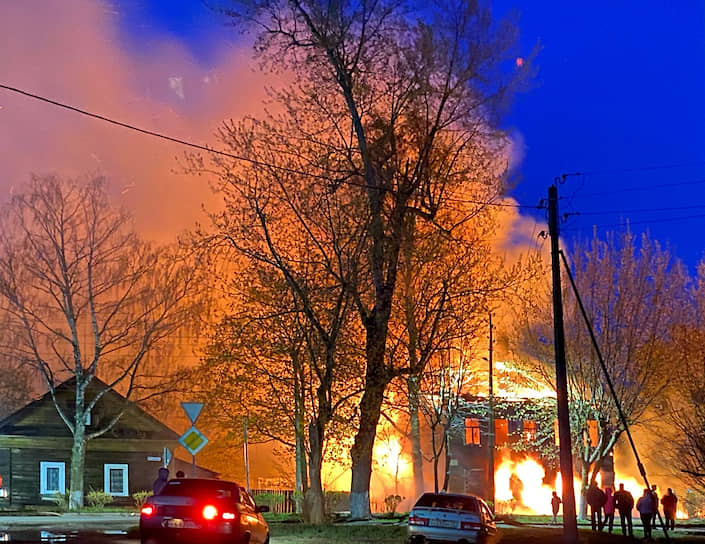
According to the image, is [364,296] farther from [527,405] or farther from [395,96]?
[527,405]

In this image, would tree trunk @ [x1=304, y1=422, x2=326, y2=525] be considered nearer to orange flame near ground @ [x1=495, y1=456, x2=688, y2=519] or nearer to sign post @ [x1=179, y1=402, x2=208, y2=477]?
sign post @ [x1=179, y1=402, x2=208, y2=477]

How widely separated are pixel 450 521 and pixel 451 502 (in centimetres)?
66

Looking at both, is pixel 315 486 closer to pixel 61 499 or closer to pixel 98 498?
pixel 98 498

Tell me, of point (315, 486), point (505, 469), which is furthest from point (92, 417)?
point (505, 469)

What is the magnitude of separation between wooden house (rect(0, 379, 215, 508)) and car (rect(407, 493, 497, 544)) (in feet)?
101

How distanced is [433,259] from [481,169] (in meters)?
3.77

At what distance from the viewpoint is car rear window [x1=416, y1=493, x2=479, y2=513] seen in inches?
853

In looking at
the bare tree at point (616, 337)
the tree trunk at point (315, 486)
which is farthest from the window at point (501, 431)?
A: the tree trunk at point (315, 486)

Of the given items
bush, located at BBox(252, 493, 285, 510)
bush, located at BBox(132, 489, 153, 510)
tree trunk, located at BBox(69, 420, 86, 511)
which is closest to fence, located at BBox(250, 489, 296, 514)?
bush, located at BBox(252, 493, 285, 510)

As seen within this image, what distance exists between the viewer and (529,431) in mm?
58156

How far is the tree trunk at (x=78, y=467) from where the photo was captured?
149 ft

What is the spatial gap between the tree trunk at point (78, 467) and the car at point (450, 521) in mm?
27321

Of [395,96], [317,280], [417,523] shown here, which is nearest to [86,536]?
[417,523]

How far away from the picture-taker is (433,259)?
3052cm
